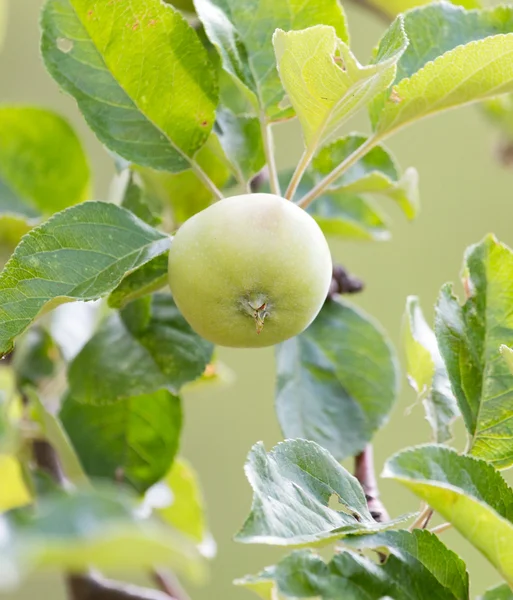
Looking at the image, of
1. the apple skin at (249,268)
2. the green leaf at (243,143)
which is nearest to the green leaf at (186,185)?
the green leaf at (243,143)

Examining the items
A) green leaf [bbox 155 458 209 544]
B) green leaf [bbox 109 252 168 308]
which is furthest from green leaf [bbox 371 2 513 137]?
green leaf [bbox 155 458 209 544]

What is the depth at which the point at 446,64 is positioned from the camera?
1.23 feet

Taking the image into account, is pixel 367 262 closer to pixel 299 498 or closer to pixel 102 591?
pixel 102 591

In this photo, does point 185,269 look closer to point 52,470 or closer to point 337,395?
point 337,395

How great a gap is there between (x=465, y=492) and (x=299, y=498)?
0.20ft

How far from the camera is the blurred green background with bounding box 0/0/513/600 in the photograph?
1.47 m

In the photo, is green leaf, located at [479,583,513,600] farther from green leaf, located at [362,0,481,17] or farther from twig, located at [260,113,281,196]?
green leaf, located at [362,0,481,17]

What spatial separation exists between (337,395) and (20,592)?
110 centimetres

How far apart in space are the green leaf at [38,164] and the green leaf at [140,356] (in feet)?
0.64

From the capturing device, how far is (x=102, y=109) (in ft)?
1.37

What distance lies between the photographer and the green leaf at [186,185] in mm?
485

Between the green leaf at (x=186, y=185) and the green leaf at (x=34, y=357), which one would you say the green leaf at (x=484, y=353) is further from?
the green leaf at (x=34, y=357)

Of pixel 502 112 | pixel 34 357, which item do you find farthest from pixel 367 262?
pixel 34 357

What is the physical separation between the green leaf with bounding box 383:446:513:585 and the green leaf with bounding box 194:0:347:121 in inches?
8.0
